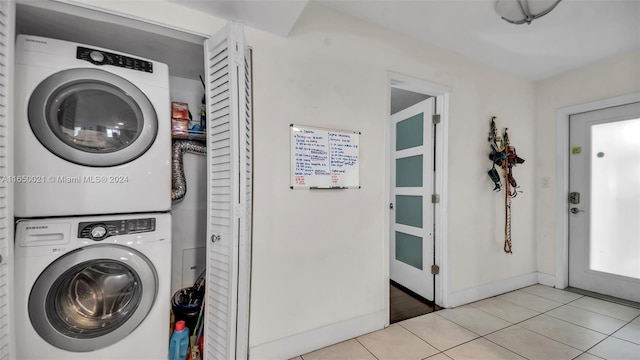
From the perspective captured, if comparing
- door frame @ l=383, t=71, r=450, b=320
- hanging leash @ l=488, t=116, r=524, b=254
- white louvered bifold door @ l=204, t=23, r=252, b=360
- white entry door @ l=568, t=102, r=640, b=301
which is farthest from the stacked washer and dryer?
white entry door @ l=568, t=102, r=640, b=301

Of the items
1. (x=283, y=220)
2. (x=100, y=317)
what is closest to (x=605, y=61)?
(x=283, y=220)

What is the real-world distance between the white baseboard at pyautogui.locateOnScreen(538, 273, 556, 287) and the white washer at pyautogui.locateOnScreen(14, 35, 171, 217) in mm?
4099

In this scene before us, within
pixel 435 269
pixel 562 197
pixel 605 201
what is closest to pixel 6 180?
pixel 435 269

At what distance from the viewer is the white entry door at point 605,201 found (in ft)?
8.39

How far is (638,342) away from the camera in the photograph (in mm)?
1872

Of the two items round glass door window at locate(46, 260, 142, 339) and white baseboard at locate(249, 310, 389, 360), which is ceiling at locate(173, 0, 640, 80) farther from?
white baseboard at locate(249, 310, 389, 360)

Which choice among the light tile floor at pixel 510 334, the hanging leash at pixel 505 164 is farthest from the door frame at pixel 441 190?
the hanging leash at pixel 505 164

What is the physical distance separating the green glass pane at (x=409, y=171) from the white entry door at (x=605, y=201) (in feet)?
6.21

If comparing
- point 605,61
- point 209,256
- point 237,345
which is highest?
point 605,61

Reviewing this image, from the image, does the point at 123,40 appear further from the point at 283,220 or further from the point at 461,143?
the point at 461,143

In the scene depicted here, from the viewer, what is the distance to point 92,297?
1.33m

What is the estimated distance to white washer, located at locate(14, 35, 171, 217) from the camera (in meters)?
1.19

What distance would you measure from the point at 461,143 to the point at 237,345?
2553 mm

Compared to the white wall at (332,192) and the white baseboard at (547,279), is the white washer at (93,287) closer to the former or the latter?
the white wall at (332,192)
